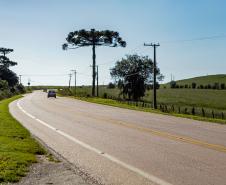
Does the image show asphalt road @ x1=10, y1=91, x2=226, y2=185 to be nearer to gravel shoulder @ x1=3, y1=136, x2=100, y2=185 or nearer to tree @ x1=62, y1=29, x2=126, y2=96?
gravel shoulder @ x1=3, y1=136, x2=100, y2=185

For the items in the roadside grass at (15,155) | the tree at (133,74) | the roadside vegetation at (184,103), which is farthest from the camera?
the tree at (133,74)

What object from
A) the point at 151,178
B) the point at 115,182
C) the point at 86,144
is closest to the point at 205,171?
the point at 151,178

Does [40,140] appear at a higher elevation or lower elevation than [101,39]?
lower

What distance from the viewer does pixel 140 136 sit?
17109 mm

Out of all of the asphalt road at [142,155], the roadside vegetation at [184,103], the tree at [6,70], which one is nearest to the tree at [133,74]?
the roadside vegetation at [184,103]

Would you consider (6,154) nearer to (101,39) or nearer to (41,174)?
(41,174)

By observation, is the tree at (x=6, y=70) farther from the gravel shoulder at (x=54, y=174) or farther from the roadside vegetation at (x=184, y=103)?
the gravel shoulder at (x=54, y=174)

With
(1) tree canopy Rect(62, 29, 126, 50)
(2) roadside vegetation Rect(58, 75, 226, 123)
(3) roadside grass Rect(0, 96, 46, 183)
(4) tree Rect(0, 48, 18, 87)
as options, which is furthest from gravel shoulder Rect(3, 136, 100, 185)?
(4) tree Rect(0, 48, 18, 87)

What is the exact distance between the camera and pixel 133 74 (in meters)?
102

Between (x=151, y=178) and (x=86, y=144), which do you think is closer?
(x=151, y=178)

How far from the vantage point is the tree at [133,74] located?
3925 inches

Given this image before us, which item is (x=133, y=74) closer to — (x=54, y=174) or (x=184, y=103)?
(x=184, y=103)

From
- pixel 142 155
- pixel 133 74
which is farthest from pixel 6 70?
pixel 142 155

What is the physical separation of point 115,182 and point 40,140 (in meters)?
7.84
